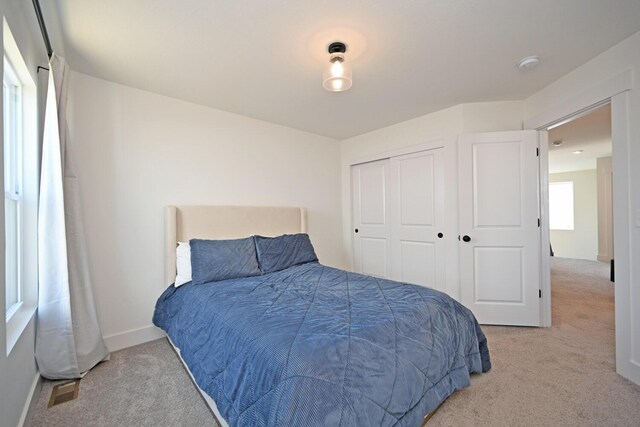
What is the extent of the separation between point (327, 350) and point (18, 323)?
5.75 feet

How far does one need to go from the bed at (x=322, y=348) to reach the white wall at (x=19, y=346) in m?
0.76

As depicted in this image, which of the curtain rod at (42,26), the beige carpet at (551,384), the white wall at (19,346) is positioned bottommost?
the beige carpet at (551,384)

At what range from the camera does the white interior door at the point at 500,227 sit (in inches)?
106

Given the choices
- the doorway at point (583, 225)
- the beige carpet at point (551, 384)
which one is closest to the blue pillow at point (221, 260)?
the beige carpet at point (551, 384)

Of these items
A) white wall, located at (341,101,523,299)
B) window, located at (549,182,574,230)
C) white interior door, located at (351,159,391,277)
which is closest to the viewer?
white wall, located at (341,101,523,299)

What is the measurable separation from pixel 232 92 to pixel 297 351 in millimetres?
2347

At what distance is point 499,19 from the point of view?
1677mm

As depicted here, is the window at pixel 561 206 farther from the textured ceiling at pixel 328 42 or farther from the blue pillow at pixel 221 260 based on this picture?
the blue pillow at pixel 221 260

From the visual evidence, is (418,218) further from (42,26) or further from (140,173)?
(42,26)

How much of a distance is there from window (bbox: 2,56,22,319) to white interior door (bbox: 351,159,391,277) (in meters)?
3.39

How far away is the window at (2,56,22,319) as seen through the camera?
5.18 ft

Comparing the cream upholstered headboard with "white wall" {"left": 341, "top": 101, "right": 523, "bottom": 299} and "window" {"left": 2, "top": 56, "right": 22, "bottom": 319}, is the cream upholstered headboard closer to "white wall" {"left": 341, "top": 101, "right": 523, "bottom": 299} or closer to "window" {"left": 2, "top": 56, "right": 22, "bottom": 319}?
"window" {"left": 2, "top": 56, "right": 22, "bottom": 319}

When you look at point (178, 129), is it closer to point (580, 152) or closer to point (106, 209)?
point (106, 209)

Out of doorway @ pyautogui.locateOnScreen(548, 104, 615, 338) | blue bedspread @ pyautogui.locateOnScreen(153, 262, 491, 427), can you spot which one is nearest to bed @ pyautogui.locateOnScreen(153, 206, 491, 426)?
blue bedspread @ pyautogui.locateOnScreen(153, 262, 491, 427)
